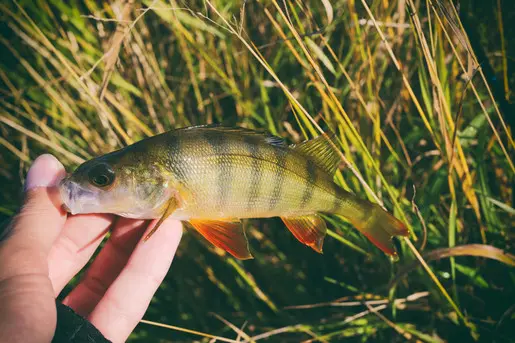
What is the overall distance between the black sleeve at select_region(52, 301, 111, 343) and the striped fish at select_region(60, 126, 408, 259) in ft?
1.26

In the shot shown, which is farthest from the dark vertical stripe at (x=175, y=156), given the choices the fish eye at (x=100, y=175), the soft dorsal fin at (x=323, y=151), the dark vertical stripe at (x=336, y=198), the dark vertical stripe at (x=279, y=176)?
the dark vertical stripe at (x=336, y=198)

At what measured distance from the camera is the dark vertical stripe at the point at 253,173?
5.01ft

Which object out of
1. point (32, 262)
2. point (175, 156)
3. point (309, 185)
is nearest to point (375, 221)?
point (309, 185)

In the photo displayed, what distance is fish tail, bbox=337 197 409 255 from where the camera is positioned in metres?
1.59

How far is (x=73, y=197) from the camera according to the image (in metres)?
1.46

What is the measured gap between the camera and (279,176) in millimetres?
1550

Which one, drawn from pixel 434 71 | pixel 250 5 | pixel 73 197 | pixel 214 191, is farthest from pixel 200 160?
pixel 250 5

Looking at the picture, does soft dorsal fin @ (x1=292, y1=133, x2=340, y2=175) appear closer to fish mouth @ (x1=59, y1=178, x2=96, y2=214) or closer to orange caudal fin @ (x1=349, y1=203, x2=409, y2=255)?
orange caudal fin @ (x1=349, y1=203, x2=409, y2=255)

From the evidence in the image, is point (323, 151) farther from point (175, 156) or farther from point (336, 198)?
point (175, 156)

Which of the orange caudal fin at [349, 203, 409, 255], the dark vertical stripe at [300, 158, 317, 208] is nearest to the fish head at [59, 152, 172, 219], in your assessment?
the dark vertical stripe at [300, 158, 317, 208]

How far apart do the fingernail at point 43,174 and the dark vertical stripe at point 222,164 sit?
0.65 metres

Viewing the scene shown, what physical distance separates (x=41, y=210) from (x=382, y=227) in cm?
136

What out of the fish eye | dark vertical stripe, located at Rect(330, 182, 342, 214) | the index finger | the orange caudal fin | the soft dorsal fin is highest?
the fish eye

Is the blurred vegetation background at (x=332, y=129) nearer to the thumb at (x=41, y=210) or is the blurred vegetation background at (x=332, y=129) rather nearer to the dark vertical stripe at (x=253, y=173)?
the dark vertical stripe at (x=253, y=173)
